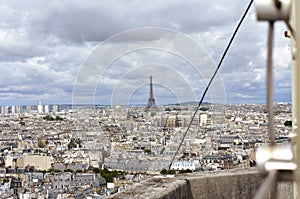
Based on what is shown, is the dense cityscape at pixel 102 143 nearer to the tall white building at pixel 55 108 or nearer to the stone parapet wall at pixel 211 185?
the tall white building at pixel 55 108

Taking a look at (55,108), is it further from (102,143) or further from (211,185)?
(211,185)

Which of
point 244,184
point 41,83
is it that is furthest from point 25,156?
point 41,83

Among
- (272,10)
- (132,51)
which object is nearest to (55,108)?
(132,51)

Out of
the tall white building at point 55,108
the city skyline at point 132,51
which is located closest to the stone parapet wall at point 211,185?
the city skyline at point 132,51

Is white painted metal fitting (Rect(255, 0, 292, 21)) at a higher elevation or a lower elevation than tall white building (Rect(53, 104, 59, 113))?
lower

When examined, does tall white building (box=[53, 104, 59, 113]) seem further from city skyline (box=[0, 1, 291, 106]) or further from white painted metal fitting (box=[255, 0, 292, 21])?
white painted metal fitting (box=[255, 0, 292, 21])

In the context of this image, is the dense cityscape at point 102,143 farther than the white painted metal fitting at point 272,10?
Yes

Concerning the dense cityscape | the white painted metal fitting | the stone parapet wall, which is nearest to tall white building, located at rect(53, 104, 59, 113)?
the dense cityscape

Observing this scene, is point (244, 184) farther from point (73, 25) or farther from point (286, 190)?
point (73, 25)
